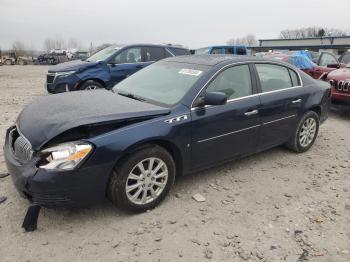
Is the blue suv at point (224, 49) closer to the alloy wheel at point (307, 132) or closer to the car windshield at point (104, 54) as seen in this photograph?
the car windshield at point (104, 54)

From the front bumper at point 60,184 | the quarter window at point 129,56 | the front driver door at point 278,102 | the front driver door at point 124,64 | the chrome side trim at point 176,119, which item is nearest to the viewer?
the front bumper at point 60,184

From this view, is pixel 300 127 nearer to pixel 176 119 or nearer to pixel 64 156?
pixel 176 119

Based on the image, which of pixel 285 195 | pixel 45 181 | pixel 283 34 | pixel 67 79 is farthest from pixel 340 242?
pixel 283 34

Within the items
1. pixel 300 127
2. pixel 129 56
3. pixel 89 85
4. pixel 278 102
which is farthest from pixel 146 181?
pixel 129 56

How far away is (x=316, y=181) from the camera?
4.43 meters

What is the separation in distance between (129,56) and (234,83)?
5.56m

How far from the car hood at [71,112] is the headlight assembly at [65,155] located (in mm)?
121

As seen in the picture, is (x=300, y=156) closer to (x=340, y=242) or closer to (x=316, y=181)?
(x=316, y=181)

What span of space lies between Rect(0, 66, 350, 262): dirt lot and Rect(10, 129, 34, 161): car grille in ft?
1.98

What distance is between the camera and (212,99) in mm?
3727

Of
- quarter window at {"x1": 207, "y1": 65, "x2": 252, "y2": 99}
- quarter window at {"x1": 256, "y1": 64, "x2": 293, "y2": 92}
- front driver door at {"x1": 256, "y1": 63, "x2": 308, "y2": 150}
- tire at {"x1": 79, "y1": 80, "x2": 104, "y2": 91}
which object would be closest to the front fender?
quarter window at {"x1": 207, "y1": 65, "x2": 252, "y2": 99}

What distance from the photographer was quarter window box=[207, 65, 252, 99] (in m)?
4.10

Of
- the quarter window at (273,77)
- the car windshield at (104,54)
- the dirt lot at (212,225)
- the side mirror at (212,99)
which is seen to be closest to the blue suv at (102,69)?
the car windshield at (104,54)

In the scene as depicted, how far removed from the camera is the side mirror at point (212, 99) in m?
3.72
